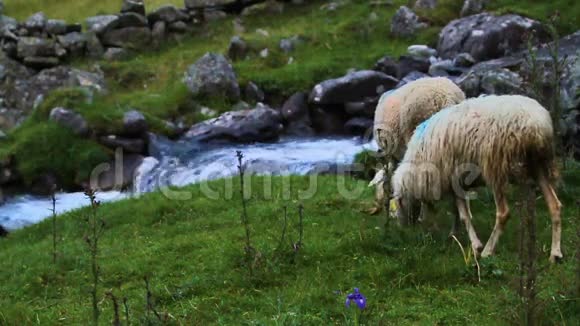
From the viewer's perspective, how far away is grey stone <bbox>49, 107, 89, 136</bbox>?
16516 mm

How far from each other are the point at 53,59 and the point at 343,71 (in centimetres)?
884

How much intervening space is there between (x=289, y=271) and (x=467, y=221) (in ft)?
6.30

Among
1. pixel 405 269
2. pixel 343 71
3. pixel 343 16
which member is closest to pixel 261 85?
pixel 343 71

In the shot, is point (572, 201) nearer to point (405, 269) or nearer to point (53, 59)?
point (405, 269)

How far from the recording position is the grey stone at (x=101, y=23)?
77.1 ft

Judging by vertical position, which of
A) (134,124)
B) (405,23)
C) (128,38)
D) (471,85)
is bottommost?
(134,124)

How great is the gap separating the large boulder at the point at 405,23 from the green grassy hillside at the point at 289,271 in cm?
1246

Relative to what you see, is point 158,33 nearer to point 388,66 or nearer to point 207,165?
point 388,66

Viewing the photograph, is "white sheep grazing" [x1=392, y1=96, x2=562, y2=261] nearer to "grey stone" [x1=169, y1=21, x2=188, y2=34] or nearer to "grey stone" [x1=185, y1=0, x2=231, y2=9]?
"grey stone" [x1=169, y1=21, x2=188, y2=34]

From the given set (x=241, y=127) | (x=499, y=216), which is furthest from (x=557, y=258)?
(x=241, y=127)

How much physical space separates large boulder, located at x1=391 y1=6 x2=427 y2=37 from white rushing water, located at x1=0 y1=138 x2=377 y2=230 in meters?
5.97

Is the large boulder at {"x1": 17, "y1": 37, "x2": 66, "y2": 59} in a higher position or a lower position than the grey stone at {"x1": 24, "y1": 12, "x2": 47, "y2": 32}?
lower

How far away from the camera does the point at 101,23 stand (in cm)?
2364

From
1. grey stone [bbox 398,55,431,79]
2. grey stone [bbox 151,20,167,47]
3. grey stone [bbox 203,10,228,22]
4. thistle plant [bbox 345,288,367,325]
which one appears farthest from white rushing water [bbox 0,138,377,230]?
grey stone [bbox 203,10,228,22]
